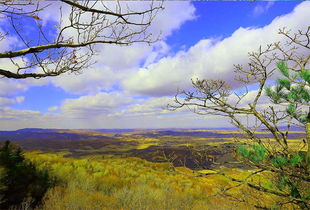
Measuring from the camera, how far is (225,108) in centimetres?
281

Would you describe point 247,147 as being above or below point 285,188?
above

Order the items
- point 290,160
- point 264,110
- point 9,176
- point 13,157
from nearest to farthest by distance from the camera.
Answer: point 290,160, point 264,110, point 9,176, point 13,157

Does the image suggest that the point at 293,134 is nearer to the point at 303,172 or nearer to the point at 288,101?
the point at 288,101

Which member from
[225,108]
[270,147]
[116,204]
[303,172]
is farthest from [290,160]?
[116,204]

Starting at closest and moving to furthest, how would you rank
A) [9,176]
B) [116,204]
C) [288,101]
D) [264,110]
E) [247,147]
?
[247,147] < [288,101] < [264,110] < [9,176] < [116,204]

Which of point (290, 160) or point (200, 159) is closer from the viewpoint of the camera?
point (290, 160)

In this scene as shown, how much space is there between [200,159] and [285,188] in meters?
1.18

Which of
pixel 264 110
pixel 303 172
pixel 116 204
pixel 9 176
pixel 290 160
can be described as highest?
pixel 264 110

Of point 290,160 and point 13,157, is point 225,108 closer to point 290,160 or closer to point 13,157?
point 290,160

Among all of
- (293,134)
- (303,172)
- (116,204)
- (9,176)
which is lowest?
(116,204)

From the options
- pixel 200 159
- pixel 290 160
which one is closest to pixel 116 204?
pixel 200 159

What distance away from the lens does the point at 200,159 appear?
2959 millimetres

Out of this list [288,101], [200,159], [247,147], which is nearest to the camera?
[247,147]

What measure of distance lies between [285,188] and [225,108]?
4.41 feet
